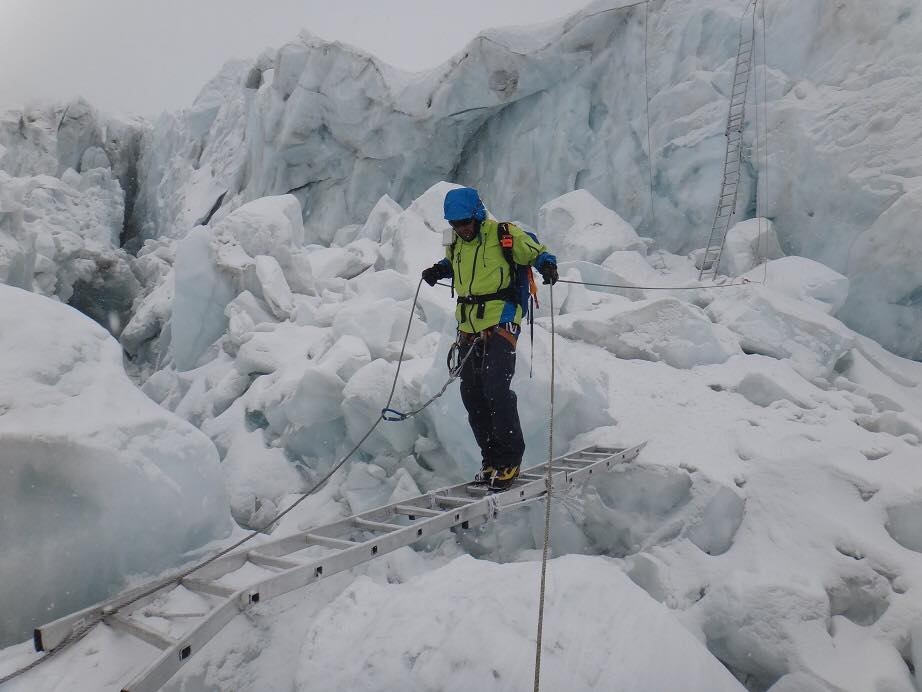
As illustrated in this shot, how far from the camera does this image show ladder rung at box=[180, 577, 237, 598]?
191 centimetres

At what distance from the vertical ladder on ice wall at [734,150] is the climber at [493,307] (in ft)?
19.6

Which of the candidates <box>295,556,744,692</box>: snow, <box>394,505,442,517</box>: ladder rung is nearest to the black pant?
<box>394,505,442,517</box>: ladder rung

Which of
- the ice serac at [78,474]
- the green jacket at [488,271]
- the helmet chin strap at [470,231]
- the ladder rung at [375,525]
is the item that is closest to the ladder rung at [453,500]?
the ladder rung at [375,525]

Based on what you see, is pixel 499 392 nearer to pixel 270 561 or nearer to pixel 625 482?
pixel 625 482

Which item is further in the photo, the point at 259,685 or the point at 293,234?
the point at 293,234

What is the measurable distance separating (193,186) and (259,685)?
21.3 m

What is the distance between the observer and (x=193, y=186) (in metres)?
20.2

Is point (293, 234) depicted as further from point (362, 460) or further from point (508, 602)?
point (508, 602)

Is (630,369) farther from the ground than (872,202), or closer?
closer

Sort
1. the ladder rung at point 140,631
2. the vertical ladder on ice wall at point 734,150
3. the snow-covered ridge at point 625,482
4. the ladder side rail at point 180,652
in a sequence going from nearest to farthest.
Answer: the ladder side rail at point 180,652, the ladder rung at point 140,631, the snow-covered ridge at point 625,482, the vertical ladder on ice wall at point 734,150

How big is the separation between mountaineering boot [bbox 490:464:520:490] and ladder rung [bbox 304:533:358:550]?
101cm

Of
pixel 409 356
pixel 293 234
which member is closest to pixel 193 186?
pixel 293 234

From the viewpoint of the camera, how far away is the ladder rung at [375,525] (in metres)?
2.50

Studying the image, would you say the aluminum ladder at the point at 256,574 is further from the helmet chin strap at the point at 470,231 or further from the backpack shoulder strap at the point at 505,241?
the helmet chin strap at the point at 470,231
